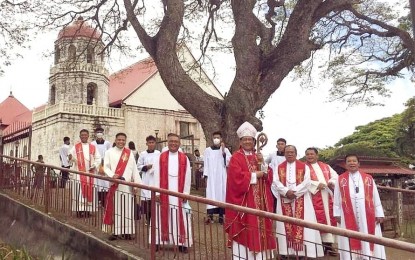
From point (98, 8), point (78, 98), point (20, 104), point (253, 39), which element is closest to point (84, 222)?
point (253, 39)

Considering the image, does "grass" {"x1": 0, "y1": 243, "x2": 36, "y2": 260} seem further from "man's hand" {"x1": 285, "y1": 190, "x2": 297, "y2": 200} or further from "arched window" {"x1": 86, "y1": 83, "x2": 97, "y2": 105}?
"arched window" {"x1": 86, "y1": 83, "x2": 97, "y2": 105}

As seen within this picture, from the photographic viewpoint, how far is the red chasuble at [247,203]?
5.13 metres

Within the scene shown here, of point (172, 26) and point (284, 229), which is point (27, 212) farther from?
point (172, 26)

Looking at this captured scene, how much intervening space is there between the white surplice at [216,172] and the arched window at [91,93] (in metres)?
25.0

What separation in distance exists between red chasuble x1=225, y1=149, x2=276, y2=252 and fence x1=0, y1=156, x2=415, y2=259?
0.62 feet

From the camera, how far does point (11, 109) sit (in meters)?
43.2

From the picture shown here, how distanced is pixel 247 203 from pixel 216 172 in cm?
325

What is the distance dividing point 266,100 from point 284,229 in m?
4.53

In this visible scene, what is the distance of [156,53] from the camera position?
34.1 feet

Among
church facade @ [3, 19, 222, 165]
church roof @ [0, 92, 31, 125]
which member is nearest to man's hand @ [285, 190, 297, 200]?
church facade @ [3, 19, 222, 165]

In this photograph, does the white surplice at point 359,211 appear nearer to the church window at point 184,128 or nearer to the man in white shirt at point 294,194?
the man in white shirt at point 294,194

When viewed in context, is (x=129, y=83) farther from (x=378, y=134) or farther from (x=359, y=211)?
(x=359, y=211)

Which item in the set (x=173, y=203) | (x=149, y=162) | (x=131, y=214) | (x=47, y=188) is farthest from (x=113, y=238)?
(x=149, y=162)

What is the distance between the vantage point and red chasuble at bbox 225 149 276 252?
16.8 feet
